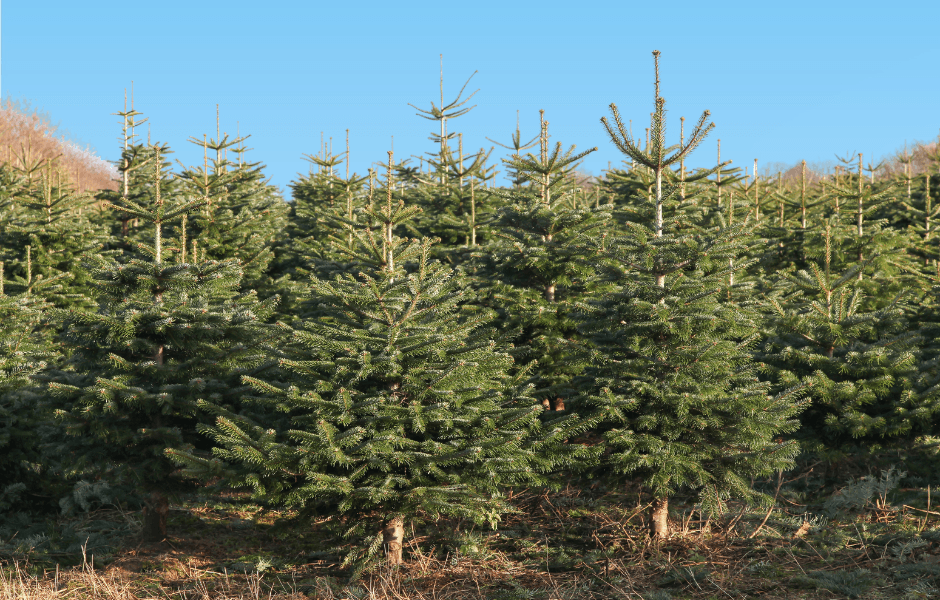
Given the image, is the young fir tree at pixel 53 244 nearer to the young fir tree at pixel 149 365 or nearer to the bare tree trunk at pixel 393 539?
the young fir tree at pixel 149 365

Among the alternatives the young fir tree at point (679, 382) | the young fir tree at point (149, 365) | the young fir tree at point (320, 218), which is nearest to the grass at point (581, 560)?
the young fir tree at point (679, 382)

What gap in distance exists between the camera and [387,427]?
24.8ft

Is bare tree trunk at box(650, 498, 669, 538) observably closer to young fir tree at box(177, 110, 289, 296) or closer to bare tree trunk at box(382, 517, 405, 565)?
bare tree trunk at box(382, 517, 405, 565)

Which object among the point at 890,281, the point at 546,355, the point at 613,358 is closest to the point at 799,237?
the point at 890,281

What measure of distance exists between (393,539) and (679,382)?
3778 millimetres

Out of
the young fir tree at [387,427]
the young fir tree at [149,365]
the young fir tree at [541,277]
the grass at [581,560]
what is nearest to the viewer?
the young fir tree at [387,427]

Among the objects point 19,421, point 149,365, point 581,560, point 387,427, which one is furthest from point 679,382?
point 19,421

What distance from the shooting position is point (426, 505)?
728cm

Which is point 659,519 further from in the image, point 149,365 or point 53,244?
point 53,244

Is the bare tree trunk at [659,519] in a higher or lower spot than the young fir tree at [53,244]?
lower

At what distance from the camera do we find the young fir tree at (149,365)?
27.7ft

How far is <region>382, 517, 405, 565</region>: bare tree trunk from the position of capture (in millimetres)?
8008

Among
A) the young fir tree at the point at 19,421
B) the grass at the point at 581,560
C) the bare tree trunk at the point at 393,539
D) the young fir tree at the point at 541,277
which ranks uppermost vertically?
the young fir tree at the point at 541,277

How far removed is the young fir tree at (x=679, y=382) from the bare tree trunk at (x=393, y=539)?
8.45 feet
